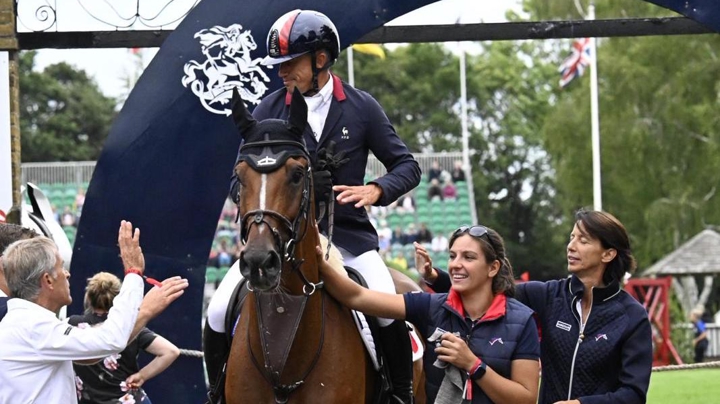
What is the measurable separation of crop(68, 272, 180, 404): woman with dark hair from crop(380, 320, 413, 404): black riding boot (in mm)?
2153

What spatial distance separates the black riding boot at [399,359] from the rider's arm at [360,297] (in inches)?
19.9

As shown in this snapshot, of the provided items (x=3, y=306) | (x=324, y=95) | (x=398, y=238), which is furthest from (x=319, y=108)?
(x=398, y=238)

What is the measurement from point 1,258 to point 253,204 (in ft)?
3.91

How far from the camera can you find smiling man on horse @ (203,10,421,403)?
19.8 ft

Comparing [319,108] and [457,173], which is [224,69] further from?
[457,173]

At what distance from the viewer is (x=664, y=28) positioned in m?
9.58

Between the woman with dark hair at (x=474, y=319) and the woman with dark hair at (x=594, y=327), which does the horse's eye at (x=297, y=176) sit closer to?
the woman with dark hair at (x=474, y=319)

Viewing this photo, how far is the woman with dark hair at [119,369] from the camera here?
7.86 meters

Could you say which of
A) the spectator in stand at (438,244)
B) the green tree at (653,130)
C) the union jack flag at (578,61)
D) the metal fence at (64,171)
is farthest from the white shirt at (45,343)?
the metal fence at (64,171)

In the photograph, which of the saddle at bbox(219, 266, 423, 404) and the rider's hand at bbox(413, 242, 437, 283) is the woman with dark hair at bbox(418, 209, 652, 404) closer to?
the rider's hand at bbox(413, 242, 437, 283)

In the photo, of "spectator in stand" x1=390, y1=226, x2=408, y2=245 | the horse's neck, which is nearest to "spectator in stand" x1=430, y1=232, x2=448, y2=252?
"spectator in stand" x1=390, y1=226, x2=408, y2=245

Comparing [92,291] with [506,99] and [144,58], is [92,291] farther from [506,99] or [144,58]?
[506,99]

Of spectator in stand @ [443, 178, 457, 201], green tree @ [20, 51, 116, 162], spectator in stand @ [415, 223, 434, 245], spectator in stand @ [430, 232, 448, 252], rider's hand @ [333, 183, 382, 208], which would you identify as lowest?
spectator in stand @ [430, 232, 448, 252]

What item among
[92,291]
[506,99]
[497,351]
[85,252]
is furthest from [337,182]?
[506,99]
